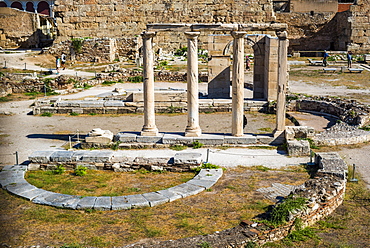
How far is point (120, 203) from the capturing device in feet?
38.3

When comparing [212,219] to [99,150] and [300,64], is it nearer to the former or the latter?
[99,150]

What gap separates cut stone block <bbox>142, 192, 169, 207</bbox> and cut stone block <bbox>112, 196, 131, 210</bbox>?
531mm

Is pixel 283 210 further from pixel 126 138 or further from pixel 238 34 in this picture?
pixel 126 138

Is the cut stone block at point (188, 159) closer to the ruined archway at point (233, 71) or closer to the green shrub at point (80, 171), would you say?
the ruined archway at point (233, 71)

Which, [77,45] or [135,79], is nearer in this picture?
[135,79]

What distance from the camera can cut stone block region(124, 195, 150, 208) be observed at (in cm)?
1163

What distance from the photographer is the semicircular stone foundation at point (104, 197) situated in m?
11.6

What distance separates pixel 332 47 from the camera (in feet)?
153

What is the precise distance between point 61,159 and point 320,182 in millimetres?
7604

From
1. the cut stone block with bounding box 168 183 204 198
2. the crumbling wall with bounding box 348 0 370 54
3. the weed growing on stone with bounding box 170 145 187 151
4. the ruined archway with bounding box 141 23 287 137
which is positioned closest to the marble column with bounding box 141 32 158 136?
the ruined archway with bounding box 141 23 287 137

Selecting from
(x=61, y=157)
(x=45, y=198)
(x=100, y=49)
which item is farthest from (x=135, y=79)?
(x=45, y=198)

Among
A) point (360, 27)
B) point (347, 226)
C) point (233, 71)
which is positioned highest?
point (360, 27)

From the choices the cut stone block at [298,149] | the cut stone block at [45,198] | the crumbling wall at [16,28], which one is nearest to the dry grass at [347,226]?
the cut stone block at [298,149]

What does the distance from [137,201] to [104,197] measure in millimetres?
889
